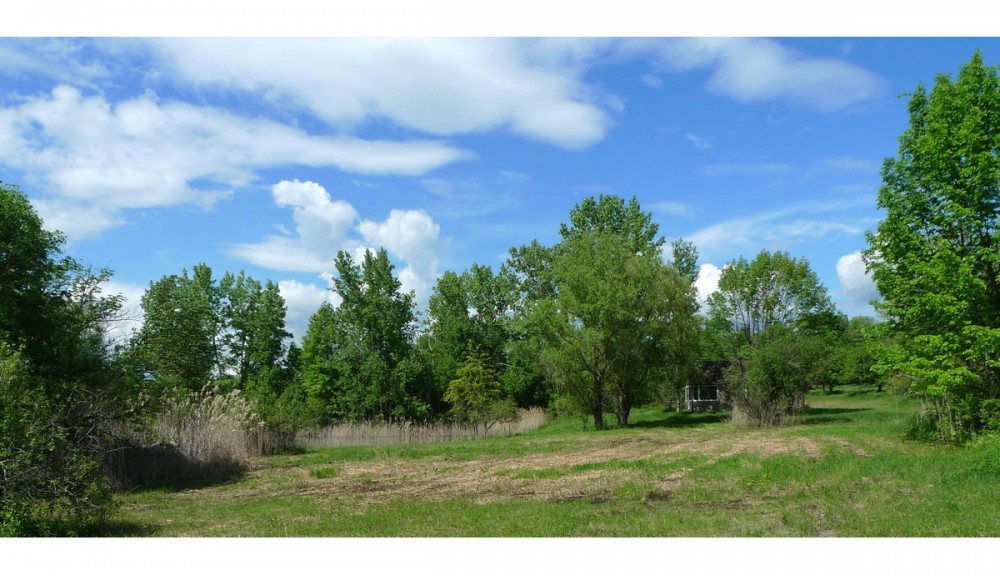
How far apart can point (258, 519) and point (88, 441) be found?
5.38 metres

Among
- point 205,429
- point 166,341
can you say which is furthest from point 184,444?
point 166,341

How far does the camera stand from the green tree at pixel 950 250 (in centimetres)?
1648

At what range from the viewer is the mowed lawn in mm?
8109

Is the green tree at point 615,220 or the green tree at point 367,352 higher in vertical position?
the green tree at point 615,220

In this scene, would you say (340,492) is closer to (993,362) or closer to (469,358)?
(993,362)

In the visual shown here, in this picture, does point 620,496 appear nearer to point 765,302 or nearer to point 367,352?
point 367,352

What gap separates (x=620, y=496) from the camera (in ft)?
34.6

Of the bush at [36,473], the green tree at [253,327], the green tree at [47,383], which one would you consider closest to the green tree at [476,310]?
the green tree at [253,327]

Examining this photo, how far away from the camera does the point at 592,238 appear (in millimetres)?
36406

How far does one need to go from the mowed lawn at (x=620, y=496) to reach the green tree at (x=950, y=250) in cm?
207

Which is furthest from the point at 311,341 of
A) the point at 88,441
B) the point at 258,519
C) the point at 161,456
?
the point at 258,519

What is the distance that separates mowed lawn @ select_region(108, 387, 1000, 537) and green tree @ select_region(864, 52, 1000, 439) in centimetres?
207

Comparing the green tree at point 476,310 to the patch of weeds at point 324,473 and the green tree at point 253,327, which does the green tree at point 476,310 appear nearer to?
the green tree at point 253,327

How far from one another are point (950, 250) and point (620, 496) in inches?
499
